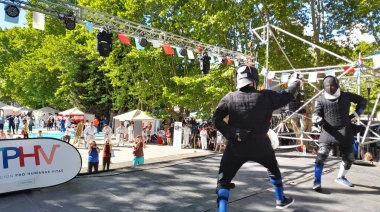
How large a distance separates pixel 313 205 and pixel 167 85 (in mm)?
19298

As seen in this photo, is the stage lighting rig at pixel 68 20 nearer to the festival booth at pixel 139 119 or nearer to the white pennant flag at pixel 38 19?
the white pennant flag at pixel 38 19

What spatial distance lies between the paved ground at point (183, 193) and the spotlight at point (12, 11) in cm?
509

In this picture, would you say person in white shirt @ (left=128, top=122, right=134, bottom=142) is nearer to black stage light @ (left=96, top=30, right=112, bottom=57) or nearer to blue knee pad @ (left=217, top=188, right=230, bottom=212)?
black stage light @ (left=96, top=30, right=112, bottom=57)

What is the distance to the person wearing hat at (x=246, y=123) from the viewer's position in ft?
10.7

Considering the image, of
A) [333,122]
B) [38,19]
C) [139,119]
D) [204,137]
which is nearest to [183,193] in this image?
[333,122]

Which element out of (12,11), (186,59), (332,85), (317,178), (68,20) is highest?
(186,59)

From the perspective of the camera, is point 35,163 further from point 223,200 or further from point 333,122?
point 333,122

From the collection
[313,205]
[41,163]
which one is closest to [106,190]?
[41,163]

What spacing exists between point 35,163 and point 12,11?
5.03 meters

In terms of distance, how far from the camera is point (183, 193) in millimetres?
4598

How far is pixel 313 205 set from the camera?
404cm

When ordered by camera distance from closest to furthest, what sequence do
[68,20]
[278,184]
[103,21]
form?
[278,184] → [68,20] → [103,21]

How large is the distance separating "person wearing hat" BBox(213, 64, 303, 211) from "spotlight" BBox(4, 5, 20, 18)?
23.3 ft

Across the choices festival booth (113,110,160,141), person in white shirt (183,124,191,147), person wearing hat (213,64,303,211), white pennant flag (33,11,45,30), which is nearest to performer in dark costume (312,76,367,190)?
person wearing hat (213,64,303,211)
